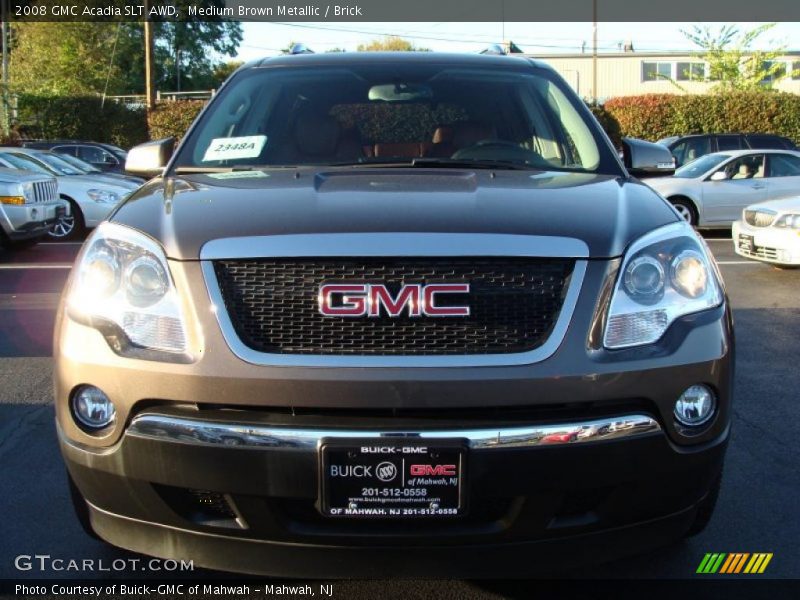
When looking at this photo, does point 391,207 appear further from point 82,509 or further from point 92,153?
point 92,153

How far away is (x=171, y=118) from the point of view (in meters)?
29.3

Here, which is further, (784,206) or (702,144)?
(702,144)

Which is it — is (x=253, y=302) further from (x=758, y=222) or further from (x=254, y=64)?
(x=758, y=222)

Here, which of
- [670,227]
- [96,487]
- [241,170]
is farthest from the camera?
[241,170]

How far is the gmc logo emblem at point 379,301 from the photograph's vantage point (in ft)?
7.82

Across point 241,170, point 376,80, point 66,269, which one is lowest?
point 66,269

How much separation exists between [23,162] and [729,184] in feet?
34.6

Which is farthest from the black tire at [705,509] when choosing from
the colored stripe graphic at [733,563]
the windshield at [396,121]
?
the windshield at [396,121]

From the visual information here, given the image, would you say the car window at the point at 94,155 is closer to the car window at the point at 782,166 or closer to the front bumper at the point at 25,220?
the front bumper at the point at 25,220

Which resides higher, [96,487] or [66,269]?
[96,487]

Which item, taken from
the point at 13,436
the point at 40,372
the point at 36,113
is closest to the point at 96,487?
the point at 13,436

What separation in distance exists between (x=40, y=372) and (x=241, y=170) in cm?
289

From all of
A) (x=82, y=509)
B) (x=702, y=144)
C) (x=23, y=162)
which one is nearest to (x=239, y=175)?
(x=82, y=509)

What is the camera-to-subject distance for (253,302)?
2428 millimetres
